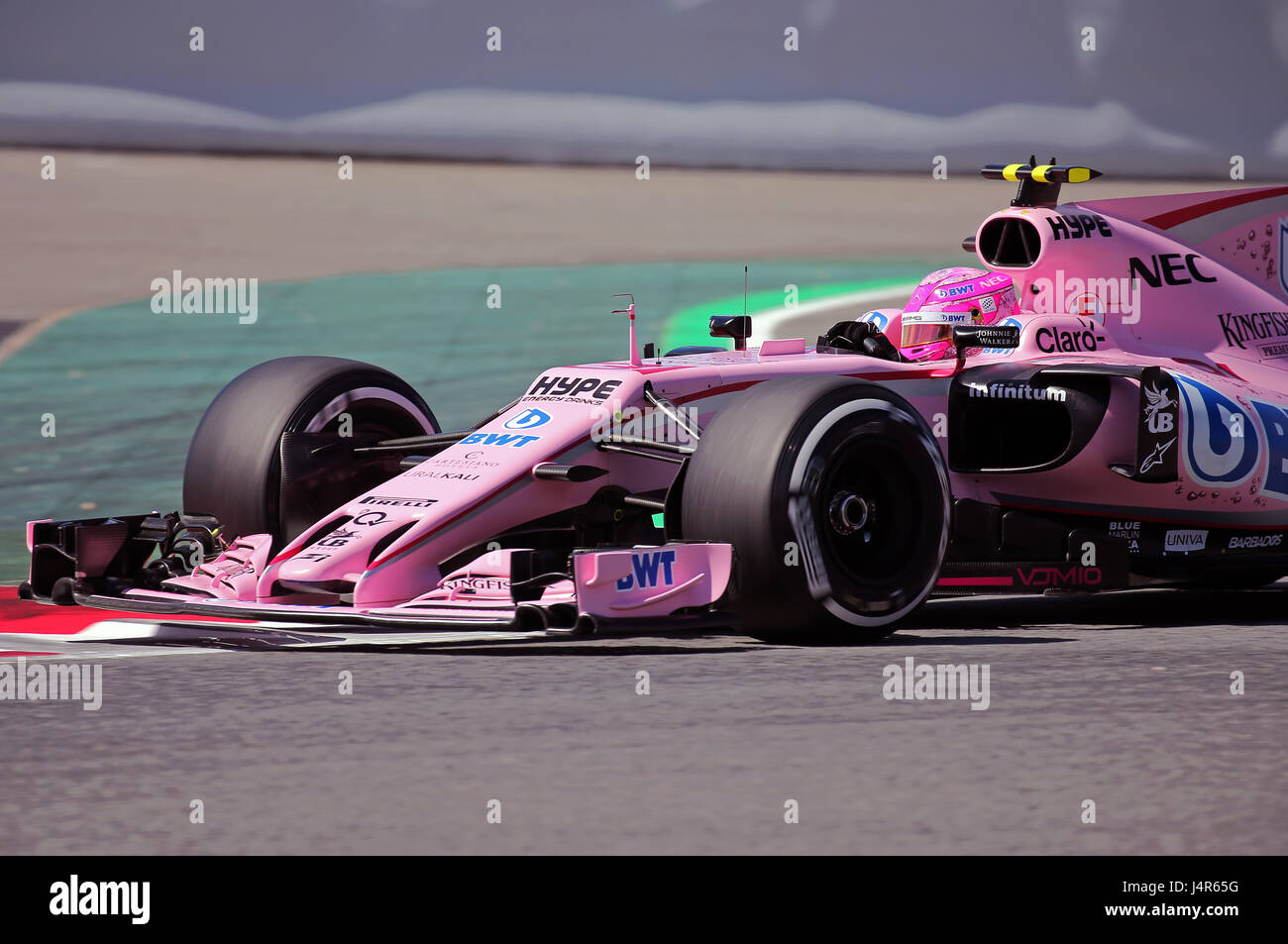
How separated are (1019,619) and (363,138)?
28060 mm

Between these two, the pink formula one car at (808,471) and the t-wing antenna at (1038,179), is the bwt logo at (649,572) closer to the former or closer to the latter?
the pink formula one car at (808,471)

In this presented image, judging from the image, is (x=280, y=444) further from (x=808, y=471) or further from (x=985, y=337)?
(x=985, y=337)

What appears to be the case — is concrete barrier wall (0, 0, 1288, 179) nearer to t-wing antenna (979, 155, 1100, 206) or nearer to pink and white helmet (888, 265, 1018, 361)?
t-wing antenna (979, 155, 1100, 206)

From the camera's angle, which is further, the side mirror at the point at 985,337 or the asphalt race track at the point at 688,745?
the side mirror at the point at 985,337

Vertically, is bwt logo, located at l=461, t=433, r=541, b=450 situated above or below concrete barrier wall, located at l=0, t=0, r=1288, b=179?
below

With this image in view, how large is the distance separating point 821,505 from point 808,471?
16cm

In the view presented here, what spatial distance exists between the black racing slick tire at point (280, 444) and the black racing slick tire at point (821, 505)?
7.72 feet

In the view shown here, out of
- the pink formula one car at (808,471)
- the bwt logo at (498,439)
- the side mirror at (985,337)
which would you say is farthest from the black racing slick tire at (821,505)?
the side mirror at (985,337)

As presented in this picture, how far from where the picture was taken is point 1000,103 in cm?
3597

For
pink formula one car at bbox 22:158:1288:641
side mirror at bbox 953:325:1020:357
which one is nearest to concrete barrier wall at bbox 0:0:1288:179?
pink formula one car at bbox 22:158:1288:641

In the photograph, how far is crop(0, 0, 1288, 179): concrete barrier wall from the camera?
3444 centimetres

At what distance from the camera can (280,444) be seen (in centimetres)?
936

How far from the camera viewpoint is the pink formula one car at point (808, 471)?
7.52 meters

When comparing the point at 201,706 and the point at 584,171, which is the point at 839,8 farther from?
the point at 201,706
